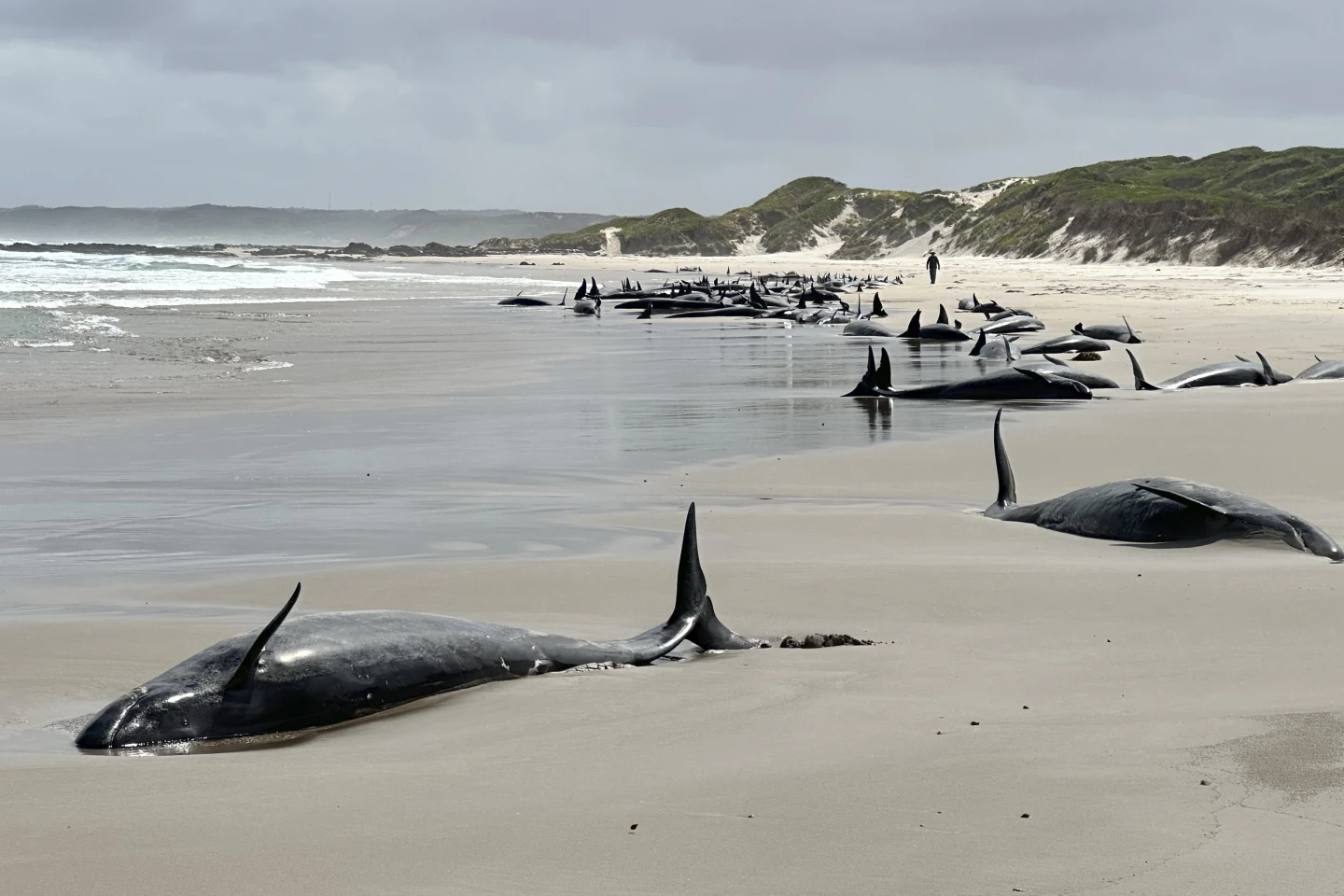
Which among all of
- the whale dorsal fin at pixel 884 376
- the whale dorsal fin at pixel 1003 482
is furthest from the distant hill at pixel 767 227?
the whale dorsal fin at pixel 1003 482

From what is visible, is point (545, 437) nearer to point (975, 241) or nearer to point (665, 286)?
point (665, 286)

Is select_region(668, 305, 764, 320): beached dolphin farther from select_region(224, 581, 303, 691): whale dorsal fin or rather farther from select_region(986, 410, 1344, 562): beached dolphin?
select_region(224, 581, 303, 691): whale dorsal fin

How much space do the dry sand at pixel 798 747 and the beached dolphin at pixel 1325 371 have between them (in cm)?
634

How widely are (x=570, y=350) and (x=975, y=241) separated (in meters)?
61.4

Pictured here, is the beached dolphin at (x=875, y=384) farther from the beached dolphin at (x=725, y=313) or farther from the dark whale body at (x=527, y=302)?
the dark whale body at (x=527, y=302)

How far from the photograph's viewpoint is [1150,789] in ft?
9.99

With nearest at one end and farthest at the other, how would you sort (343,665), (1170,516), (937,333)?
(343,665) < (1170,516) < (937,333)

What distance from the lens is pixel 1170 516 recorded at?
614 centimetres

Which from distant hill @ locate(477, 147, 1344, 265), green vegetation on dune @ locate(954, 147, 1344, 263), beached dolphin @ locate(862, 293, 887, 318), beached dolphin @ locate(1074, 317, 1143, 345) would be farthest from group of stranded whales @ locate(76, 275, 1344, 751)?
green vegetation on dune @ locate(954, 147, 1344, 263)

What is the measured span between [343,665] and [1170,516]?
12.4 feet

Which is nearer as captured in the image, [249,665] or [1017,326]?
[249,665]

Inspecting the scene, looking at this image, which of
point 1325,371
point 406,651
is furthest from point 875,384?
point 406,651

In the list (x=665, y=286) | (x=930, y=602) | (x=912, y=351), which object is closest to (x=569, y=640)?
(x=930, y=602)

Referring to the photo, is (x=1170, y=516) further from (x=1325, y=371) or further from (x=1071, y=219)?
(x=1071, y=219)
